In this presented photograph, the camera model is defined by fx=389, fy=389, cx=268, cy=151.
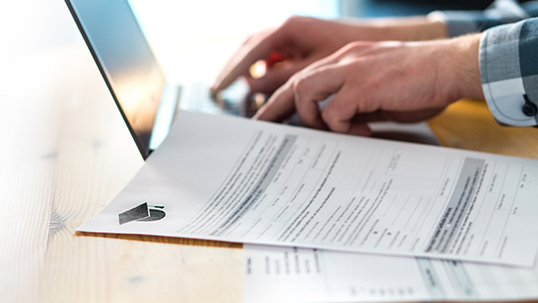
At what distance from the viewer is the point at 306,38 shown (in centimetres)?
78

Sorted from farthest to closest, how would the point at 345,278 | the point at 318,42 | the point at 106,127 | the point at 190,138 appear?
the point at 318,42, the point at 106,127, the point at 190,138, the point at 345,278

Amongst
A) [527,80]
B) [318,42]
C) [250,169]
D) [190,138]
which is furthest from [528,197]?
[318,42]

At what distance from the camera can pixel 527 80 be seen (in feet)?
1.54

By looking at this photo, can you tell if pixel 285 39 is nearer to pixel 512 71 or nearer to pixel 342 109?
pixel 342 109

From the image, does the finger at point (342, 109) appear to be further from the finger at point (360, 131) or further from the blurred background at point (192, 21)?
the blurred background at point (192, 21)

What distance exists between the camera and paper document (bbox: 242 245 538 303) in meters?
0.27

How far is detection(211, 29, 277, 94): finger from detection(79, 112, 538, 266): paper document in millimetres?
251

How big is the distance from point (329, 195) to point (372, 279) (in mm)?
123

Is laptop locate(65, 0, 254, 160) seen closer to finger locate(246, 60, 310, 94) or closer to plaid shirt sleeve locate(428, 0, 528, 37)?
finger locate(246, 60, 310, 94)

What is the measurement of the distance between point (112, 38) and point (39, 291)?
0.37 m

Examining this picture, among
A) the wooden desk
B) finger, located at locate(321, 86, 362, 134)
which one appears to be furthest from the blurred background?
finger, located at locate(321, 86, 362, 134)

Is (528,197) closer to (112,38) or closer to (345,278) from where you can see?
(345,278)

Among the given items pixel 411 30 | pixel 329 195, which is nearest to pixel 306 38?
pixel 411 30

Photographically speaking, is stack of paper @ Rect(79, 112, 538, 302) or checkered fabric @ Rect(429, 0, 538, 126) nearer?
stack of paper @ Rect(79, 112, 538, 302)
